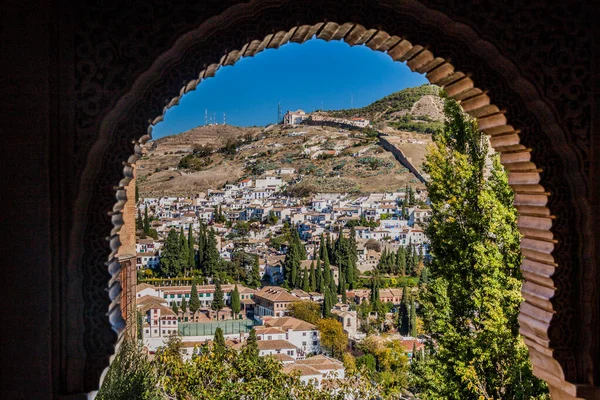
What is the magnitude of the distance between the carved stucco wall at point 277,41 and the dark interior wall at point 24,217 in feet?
0.19

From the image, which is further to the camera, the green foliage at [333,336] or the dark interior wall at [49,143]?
the green foliage at [333,336]

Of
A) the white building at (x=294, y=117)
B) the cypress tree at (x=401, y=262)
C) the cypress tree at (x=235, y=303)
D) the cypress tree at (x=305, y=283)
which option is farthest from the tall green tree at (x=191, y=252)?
the white building at (x=294, y=117)

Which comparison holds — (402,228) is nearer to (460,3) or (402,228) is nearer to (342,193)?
(342,193)

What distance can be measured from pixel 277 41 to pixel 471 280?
13.3 feet

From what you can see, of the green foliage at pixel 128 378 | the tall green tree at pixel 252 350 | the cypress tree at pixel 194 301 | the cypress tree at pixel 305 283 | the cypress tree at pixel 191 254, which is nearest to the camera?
the green foliage at pixel 128 378

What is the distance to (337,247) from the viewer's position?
25.1 metres

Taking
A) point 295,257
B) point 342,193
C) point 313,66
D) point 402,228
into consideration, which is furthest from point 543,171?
point 313,66

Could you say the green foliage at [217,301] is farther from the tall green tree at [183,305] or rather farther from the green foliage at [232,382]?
the green foliage at [232,382]

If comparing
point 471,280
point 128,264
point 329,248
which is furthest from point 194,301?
point 471,280

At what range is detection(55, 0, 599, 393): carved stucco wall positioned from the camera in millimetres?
1555

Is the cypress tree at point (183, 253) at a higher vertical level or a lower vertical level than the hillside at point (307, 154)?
lower

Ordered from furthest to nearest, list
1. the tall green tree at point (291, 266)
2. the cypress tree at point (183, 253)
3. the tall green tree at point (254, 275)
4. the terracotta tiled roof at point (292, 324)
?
the tall green tree at point (254, 275)
the tall green tree at point (291, 266)
the cypress tree at point (183, 253)
the terracotta tiled roof at point (292, 324)

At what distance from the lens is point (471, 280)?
5.23 meters

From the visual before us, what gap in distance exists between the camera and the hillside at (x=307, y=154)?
30.8 m
